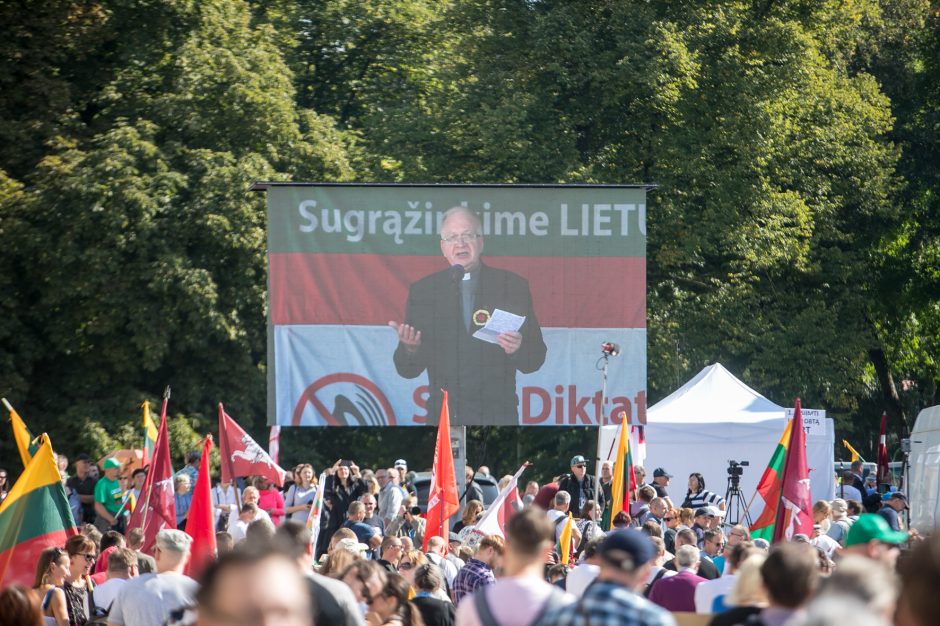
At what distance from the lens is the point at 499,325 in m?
20.7

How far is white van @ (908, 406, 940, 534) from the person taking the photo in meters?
15.9

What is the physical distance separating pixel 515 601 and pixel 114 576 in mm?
4040

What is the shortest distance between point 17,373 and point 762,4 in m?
17.6

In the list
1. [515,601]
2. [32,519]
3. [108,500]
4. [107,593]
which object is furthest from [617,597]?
[108,500]

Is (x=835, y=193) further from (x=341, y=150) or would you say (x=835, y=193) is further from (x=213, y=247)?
(x=213, y=247)

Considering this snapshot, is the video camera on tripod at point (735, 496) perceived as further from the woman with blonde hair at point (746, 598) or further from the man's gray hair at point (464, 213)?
the woman with blonde hair at point (746, 598)

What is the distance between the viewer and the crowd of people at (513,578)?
2.98m

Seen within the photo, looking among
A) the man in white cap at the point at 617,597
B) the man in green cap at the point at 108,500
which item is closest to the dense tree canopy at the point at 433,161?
the man in green cap at the point at 108,500

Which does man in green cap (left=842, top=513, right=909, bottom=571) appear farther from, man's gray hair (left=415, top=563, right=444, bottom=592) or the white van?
the white van

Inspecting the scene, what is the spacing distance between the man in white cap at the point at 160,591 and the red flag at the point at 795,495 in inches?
→ 251

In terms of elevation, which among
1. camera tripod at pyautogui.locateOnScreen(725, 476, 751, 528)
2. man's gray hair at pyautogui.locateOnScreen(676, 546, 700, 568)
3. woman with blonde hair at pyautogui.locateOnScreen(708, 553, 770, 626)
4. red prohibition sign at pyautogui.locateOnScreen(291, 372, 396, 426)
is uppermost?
red prohibition sign at pyautogui.locateOnScreen(291, 372, 396, 426)

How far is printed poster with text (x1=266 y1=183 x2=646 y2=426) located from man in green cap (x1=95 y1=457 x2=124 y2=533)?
3.64 m

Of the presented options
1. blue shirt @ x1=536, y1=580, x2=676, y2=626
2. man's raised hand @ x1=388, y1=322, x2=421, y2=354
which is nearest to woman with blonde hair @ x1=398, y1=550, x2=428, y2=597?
blue shirt @ x1=536, y1=580, x2=676, y2=626

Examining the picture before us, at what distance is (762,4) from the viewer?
30.2 meters
